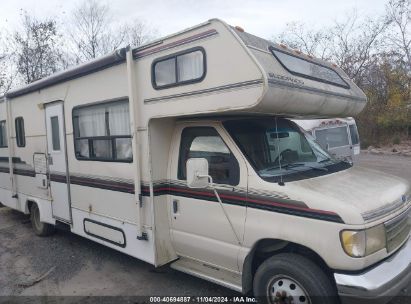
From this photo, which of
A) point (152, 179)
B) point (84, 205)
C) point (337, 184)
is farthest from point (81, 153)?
point (337, 184)

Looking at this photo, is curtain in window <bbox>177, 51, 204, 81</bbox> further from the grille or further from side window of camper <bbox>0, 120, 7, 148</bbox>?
side window of camper <bbox>0, 120, 7, 148</bbox>

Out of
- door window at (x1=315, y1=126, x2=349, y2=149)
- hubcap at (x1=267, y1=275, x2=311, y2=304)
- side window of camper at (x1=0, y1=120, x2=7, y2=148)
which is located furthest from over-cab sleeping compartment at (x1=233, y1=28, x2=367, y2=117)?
door window at (x1=315, y1=126, x2=349, y2=149)

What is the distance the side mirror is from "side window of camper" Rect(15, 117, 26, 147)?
4.90 meters

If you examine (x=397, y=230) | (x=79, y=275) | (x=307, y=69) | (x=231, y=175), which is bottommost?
(x=79, y=275)

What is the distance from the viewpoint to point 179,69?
13.7ft

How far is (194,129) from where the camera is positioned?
4469 millimetres

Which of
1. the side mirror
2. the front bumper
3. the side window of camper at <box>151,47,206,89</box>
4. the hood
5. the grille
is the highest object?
the side window of camper at <box>151,47,206,89</box>

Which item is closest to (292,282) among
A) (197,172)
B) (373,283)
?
(373,283)

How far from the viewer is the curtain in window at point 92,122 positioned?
17.6ft

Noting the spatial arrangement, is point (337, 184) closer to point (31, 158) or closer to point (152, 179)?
point (152, 179)

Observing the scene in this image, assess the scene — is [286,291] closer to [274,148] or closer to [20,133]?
[274,148]

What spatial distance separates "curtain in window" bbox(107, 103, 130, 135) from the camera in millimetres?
4953

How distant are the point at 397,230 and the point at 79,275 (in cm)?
415

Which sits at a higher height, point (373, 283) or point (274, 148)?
point (274, 148)
